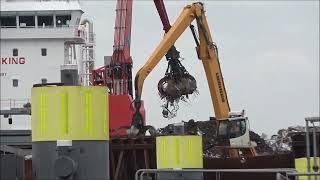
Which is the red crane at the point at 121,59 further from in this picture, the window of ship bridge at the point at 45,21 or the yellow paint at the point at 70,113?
Result: the yellow paint at the point at 70,113

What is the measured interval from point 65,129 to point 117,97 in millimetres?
20356

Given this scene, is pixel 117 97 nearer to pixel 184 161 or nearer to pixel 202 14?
pixel 202 14

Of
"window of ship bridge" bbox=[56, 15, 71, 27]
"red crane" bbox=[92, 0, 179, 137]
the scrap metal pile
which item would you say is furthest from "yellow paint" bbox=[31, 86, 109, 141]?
"window of ship bridge" bbox=[56, 15, 71, 27]

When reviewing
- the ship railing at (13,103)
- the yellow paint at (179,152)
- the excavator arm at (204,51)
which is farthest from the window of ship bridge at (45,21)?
the yellow paint at (179,152)

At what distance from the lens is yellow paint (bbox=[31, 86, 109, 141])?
7902 mm

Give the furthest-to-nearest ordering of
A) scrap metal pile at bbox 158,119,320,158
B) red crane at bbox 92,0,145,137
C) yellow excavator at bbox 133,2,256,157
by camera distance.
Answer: red crane at bbox 92,0,145,137 → yellow excavator at bbox 133,2,256,157 → scrap metal pile at bbox 158,119,320,158

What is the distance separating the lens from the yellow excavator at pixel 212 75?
96.6 feet

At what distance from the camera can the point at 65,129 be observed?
7918mm

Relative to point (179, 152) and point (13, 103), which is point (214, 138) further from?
point (179, 152)

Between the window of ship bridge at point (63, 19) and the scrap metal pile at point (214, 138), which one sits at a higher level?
the window of ship bridge at point (63, 19)

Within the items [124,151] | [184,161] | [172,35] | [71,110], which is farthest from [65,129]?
[172,35]

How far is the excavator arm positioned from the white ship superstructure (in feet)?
30.9

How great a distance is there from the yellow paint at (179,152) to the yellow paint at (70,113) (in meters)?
7.27

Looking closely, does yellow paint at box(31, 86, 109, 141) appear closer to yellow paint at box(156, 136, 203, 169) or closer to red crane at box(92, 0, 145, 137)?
yellow paint at box(156, 136, 203, 169)
